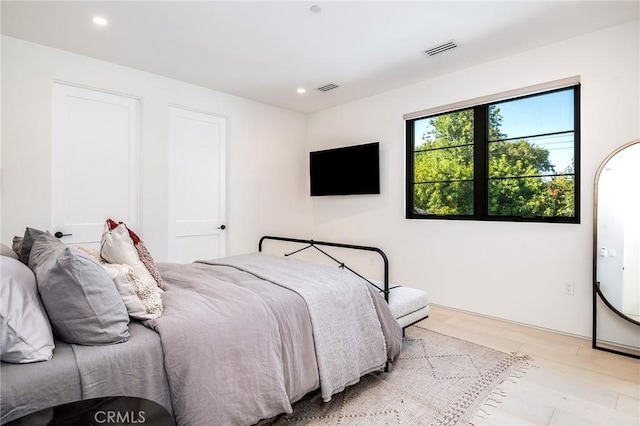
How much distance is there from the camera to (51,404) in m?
1.04

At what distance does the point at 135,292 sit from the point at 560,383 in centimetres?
253

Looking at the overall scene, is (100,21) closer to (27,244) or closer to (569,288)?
(27,244)

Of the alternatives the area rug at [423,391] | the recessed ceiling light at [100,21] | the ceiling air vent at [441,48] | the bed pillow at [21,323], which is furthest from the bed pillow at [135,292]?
the ceiling air vent at [441,48]

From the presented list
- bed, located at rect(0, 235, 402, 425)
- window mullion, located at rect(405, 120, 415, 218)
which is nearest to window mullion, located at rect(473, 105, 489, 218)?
window mullion, located at rect(405, 120, 415, 218)

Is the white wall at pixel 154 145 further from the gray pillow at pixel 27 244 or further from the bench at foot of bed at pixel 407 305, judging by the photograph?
the bench at foot of bed at pixel 407 305

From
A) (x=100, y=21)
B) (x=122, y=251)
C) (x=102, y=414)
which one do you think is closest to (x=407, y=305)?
(x=122, y=251)

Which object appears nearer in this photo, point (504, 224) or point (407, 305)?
point (407, 305)

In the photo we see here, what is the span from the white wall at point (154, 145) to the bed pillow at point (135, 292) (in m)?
2.11

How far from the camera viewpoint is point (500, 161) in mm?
3348

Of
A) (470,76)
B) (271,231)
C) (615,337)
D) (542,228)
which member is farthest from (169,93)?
(615,337)

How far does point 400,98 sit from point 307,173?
182cm

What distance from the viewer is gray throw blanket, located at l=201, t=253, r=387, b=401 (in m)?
1.76

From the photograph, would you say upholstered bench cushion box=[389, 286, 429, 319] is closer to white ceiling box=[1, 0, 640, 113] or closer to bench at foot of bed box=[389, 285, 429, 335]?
bench at foot of bed box=[389, 285, 429, 335]

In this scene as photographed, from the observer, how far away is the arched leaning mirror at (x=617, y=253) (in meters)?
2.54
